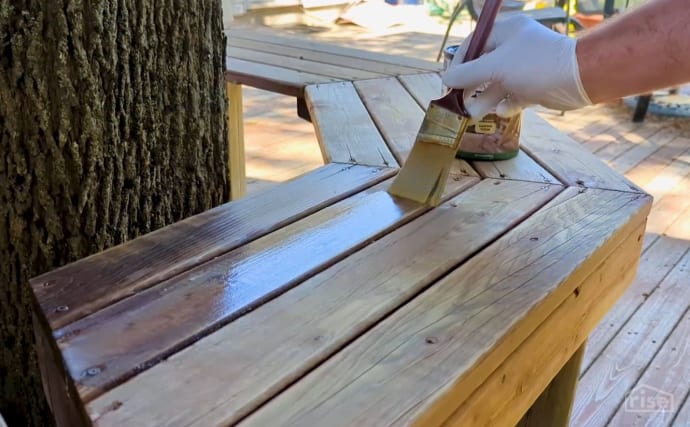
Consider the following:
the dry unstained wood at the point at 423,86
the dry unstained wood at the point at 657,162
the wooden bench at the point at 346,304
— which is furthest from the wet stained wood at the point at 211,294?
the dry unstained wood at the point at 657,162

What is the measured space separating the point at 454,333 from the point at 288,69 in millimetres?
1296

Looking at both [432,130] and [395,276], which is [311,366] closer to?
[395,276]

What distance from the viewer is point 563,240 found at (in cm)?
100

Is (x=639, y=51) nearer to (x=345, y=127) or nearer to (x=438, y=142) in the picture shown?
(x=438, y=142)

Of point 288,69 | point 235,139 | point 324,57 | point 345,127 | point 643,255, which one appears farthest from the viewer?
point 643,255

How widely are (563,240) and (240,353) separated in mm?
515

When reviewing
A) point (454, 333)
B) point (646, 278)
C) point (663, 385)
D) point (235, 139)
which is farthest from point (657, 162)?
point (454, 333)

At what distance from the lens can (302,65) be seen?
198 cm

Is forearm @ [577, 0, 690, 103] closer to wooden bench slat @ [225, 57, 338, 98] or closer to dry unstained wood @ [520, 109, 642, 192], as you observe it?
dry unstained wood @ [520, 109, 642, 192]

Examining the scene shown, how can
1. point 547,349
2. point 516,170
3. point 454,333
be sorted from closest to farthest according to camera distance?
1. point 454,333
2. point 547,349
3. point 516,170

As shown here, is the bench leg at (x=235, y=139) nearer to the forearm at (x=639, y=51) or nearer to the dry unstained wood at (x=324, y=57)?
the dry unstained wood at (x=324, y=57)

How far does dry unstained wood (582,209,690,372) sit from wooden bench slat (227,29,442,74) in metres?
0.85

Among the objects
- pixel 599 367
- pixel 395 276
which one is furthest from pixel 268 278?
pixel 599 367
